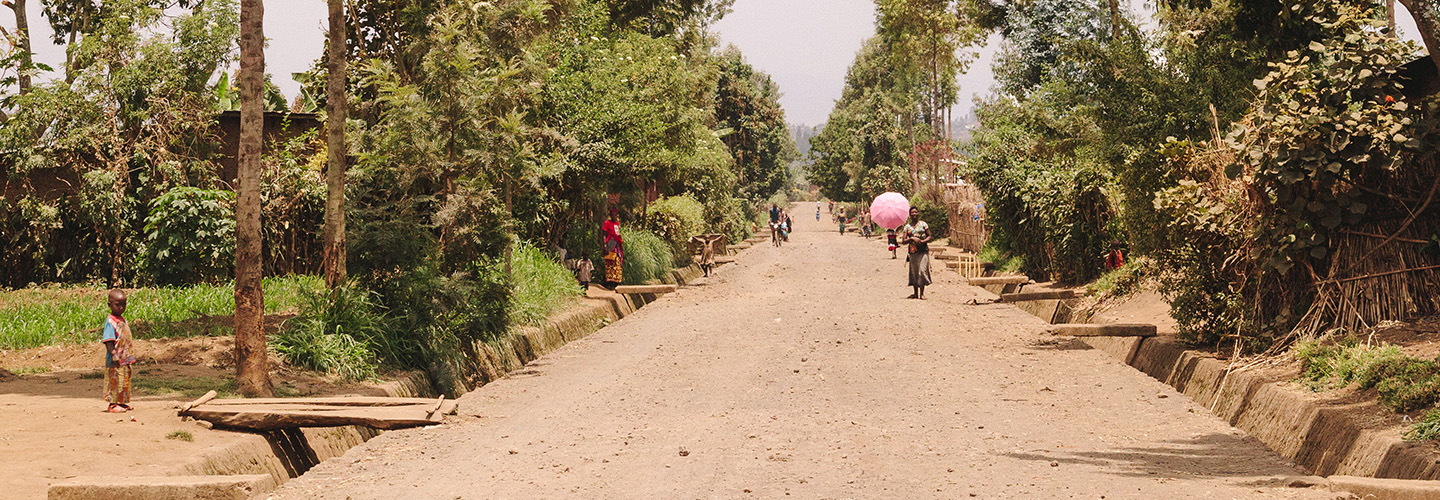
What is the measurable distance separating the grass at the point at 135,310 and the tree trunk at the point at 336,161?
41 centimetres

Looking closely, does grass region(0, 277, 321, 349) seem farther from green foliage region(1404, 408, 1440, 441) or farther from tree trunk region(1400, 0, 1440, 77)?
tree trunk region(1400, 0, 1440, 77)

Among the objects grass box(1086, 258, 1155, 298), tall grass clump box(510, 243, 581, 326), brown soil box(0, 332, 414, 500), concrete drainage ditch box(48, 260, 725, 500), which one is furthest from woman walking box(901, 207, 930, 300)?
brown soil box(0, 332, 414, 500)

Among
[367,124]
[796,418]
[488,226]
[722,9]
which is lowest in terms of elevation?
[796,418]

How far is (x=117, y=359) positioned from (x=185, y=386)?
136 cm

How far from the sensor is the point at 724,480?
756 centimetres

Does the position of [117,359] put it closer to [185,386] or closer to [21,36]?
[185,386]

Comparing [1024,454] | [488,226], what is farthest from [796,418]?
[488,226]

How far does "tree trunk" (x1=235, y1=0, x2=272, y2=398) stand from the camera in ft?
33.1

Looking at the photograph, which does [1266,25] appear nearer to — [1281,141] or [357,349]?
[1281,141]

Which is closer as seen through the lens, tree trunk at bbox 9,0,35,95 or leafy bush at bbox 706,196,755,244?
tree trunk at bbox 9,0,35,95

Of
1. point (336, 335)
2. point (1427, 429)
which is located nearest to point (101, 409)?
point (336, 335)

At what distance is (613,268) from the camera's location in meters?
24.8

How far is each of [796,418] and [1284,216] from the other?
4.95 metres

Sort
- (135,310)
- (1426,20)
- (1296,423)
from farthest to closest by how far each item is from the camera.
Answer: (135,310), (1296,423), (1426,20)
